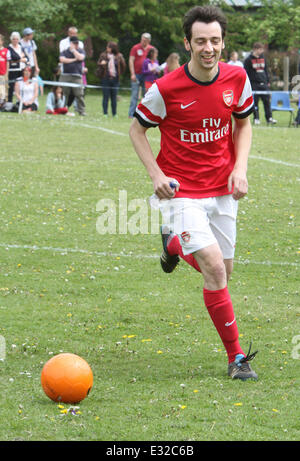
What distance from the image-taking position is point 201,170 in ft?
19.9

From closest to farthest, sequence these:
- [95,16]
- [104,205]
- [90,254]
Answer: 1. [90,254]
2. [104,205]
3. [95,16]

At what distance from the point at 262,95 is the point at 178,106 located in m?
19.1

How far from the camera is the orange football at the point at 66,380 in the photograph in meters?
5.11

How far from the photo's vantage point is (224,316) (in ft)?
19.1

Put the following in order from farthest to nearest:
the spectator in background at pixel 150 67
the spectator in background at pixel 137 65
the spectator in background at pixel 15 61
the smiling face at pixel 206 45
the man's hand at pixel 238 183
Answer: the spectator in background at pixel 15 61
the spectator in background at pixel 137 65
the spectator in background at pixel 150 67
the man's hand at pixel 238 183
the smiling face at pixel 206 45

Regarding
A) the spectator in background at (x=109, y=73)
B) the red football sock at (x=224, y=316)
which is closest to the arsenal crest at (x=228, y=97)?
the red football sock at (x=224, y=316)

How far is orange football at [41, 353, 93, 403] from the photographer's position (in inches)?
201

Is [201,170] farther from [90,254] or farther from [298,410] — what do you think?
[90,254]

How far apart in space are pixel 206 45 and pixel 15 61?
2017 cm

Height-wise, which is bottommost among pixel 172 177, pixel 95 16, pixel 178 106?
pixel 95 16

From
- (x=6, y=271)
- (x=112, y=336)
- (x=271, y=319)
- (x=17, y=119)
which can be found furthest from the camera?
(x=17, y=119)

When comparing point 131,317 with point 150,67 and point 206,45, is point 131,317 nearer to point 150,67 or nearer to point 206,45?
point 206,45

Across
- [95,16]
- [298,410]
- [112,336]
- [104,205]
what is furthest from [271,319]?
[95,16]

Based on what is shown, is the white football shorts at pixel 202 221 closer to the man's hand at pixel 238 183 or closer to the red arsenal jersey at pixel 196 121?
the red arsenal jersey at pixel 196 121
